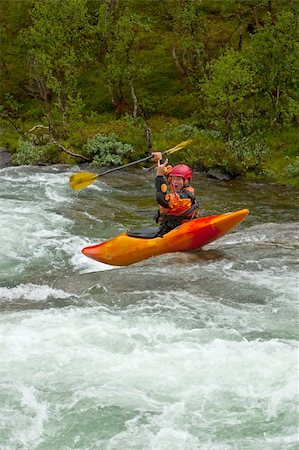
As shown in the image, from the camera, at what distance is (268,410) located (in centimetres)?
488

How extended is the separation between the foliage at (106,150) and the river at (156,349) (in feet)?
30.4

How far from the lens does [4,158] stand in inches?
794

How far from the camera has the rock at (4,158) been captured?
1958 cm

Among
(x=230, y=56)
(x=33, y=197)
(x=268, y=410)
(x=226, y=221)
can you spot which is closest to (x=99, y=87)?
(x=230, y=56)

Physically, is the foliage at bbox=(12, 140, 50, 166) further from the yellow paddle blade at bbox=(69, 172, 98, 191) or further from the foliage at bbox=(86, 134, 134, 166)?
the yellow paddle blade at bbox=(69, 172, 98, 191)

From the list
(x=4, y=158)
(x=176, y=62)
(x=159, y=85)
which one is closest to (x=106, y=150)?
(x=4, y=158)

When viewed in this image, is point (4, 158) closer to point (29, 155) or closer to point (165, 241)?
point (29, 155)

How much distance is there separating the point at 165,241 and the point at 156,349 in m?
3.00

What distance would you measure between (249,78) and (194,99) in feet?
19.6

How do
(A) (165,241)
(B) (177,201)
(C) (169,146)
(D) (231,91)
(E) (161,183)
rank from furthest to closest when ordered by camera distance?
(C) (169,146) < (D) (231,91) < (B) (177,201) < (A) (165,241) < (E) (161,183)

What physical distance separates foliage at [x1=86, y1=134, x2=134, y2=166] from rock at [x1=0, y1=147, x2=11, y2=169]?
2.68 m

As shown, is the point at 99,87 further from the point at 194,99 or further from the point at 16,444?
the point at 16,444

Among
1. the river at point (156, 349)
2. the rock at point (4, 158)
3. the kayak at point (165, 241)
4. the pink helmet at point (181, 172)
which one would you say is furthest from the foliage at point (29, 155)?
the pink helmet at point (181, 172)

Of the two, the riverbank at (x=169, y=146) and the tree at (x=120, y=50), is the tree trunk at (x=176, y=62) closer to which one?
the tree at (x=120, y=50)
